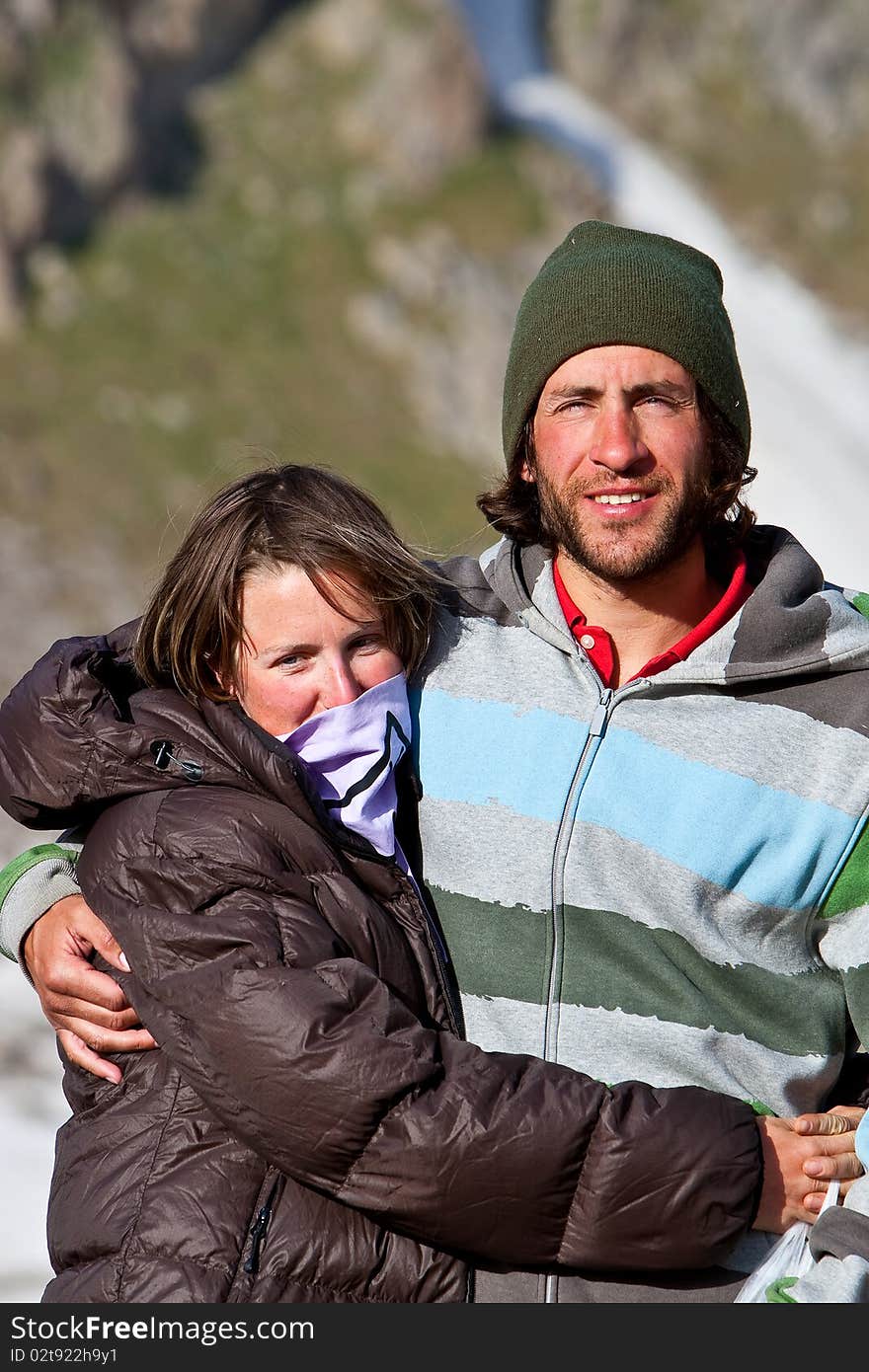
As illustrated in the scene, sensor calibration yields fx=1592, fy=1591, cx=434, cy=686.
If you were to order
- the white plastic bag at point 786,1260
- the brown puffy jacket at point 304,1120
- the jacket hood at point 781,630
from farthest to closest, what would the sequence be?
the jacket hood at point 781,630
the white plastic bag at point 786,1260
the brown puffy jacket at point 304,1120

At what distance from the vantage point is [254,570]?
2.82 m

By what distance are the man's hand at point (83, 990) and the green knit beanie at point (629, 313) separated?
1.32m

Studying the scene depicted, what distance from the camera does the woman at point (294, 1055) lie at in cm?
232

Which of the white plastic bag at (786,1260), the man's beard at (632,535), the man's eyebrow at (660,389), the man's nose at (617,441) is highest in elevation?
the man's eyebrow at (660,389)

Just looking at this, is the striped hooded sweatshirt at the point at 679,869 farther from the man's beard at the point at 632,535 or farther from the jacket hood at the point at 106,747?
the jacket hood at the point at 106,747

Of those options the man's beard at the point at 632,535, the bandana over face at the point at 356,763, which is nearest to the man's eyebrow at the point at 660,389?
the man's beard at the point at 632,535

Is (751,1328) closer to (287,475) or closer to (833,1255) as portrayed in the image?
(833,1255)

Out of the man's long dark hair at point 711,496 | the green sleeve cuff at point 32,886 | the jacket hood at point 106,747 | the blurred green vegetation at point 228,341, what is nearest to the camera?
the jacket hood at point 106,747

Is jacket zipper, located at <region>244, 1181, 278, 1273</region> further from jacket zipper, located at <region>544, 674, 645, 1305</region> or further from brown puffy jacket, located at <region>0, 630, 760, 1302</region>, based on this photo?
jacket zipper, located at <region>544, 674, 645, 1305</region>

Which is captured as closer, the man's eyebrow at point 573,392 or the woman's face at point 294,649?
the woman's face at point 294,649

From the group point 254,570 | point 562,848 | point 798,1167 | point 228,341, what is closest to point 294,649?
point 254,570

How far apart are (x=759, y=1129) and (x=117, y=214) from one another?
68.2ft

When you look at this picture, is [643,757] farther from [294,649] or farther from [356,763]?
[294,649]

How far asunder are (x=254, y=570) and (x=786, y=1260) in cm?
144
